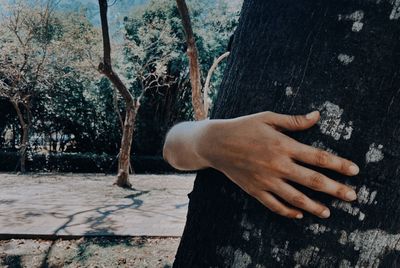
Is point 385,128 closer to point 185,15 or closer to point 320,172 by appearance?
point 320,172

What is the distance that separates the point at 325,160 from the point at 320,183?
0.05 meters

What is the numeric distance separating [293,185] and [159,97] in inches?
703

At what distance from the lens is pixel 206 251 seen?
1062 millimetres

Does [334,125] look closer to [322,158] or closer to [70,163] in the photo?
[322,158]

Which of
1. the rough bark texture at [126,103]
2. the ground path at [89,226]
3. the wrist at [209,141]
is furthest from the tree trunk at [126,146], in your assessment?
the wrist at [209,141]

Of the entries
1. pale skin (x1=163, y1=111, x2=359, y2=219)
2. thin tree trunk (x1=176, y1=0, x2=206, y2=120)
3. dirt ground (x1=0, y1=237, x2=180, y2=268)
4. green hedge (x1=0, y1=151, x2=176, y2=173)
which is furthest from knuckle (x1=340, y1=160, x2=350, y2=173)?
green hedge (x1=0, y1=151, x2=176, y2=173)

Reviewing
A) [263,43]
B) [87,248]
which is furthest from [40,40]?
[263,43]

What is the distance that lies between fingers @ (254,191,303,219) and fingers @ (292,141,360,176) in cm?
11

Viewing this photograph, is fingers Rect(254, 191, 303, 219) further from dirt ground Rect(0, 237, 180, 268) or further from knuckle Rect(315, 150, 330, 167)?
dirt ground Rect(0, 237, 180, 268)

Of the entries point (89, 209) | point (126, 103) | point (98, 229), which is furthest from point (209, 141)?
point (126, 103)

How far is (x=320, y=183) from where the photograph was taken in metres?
0.91

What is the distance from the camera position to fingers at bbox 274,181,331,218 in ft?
2.98

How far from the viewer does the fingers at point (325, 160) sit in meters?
0.89

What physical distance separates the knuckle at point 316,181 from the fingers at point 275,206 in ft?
0.22
